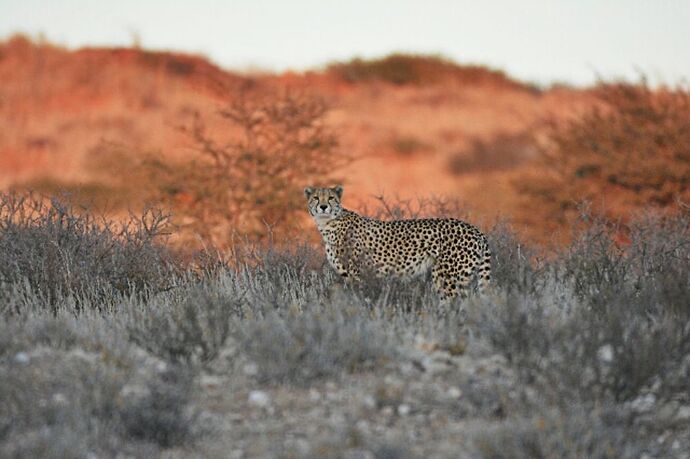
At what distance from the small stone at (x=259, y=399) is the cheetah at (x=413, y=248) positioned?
3284 mm

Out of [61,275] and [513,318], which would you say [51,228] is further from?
[513,318]

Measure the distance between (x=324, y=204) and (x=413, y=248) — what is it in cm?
83

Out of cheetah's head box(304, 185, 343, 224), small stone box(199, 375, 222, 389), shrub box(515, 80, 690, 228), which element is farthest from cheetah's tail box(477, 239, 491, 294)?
shrub box(515, 80, 690, 228)

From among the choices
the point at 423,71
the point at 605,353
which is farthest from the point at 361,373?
the point at 423,71

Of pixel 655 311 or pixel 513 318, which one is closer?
pixel 513 318

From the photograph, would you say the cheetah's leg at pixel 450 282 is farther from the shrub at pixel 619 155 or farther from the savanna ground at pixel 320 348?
the shrub at pixel 619 155

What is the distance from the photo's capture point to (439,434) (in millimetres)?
5383

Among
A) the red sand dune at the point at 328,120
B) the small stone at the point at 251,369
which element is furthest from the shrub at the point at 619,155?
the small stone at the point at 251,369

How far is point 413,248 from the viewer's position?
9055 millimetres

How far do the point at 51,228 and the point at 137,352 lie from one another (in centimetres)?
341

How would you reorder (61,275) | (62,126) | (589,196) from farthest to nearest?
(62,126)
(589,196)
(61,275)

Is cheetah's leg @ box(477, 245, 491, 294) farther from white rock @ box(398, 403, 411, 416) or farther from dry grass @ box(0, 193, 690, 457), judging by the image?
white rock @ box(398, 403, 411, 416)

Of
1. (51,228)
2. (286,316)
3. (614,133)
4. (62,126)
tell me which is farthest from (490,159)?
(286,316)

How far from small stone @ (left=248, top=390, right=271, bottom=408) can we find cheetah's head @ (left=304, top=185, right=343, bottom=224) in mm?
3396
